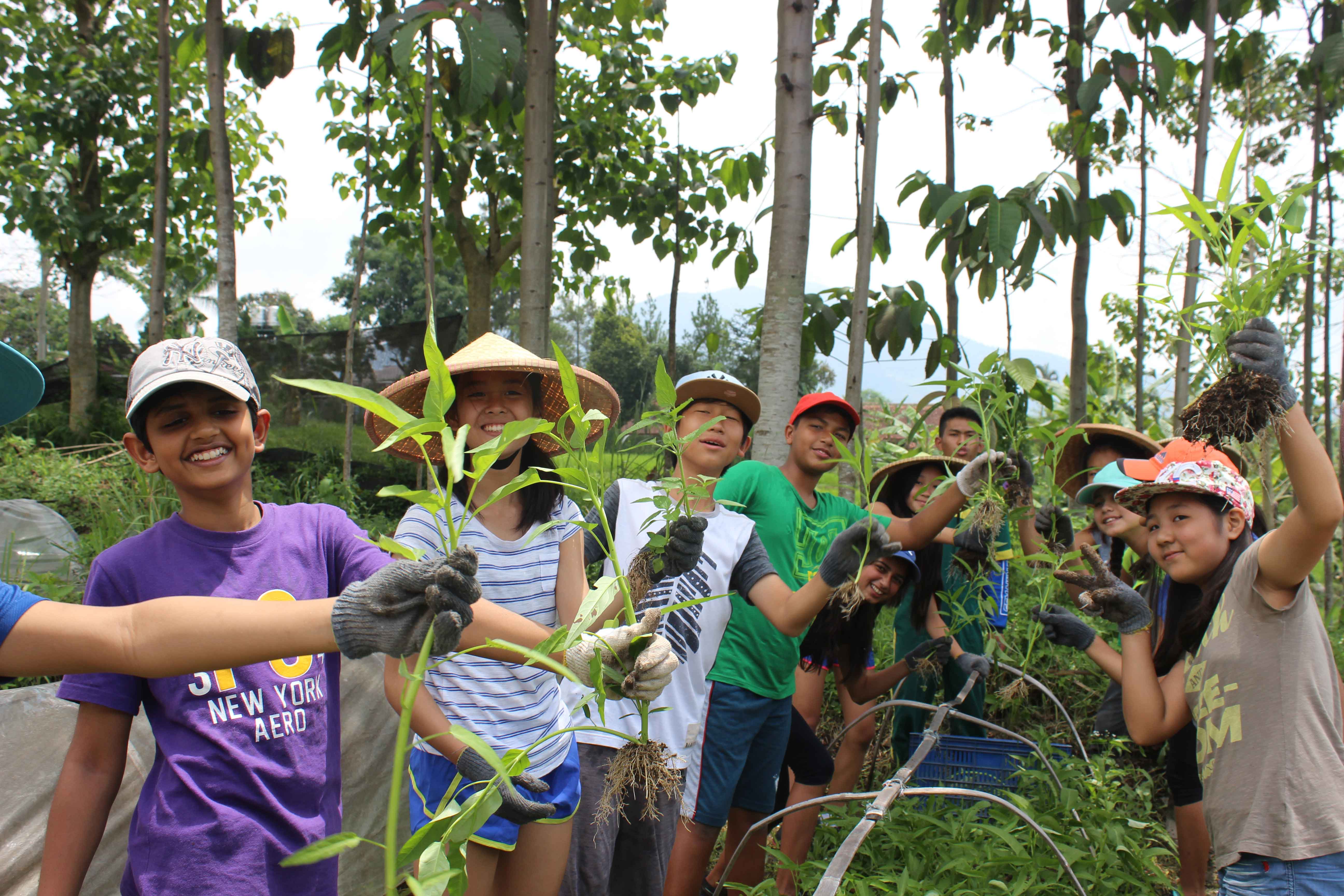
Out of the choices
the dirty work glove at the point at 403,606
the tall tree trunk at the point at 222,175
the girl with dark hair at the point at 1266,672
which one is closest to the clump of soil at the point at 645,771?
the dirty work glove at the point at 403,606

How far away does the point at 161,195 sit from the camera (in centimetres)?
398

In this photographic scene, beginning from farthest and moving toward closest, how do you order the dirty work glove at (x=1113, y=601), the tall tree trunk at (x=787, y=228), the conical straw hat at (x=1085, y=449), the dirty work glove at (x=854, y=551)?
the tall tree trunk at (x=787, y=228)
the conical straw hat at (x=1085, y=449)
the dirty work glove at (x=1113, y=601)
the dirty work glove at (x=854, y=551)

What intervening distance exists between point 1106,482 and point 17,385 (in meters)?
2.71

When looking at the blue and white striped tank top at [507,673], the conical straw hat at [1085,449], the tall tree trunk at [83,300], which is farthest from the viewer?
the tall tree trunk at [83,300]

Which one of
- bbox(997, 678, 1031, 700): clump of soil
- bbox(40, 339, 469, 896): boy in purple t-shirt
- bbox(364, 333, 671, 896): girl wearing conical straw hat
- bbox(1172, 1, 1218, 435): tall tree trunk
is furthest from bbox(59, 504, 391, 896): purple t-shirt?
bbox(1172, 1, 1218, 435): tall tree trunk

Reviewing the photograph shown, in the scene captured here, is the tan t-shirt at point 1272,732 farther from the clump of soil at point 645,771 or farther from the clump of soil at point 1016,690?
the clump of soil at point 645,771

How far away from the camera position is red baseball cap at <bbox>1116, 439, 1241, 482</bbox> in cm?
196

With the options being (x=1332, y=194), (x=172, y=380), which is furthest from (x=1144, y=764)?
(x=1332, y=194)

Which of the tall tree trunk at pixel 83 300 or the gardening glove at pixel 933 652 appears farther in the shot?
the tall tree trunk at pixel 83 300

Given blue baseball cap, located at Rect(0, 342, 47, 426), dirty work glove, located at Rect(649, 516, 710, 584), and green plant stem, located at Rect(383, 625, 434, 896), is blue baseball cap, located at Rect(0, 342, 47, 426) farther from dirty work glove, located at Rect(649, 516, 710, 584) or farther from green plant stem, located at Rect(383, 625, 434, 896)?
dirty work glove, located at Rect(649, 516, 710, 584)

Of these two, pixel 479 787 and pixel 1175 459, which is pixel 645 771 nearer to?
pixel 479 787

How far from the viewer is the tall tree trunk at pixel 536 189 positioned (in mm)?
3941

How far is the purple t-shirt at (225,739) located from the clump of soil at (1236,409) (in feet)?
5.27

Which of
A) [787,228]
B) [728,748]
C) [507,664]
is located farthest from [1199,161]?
[507,664]
